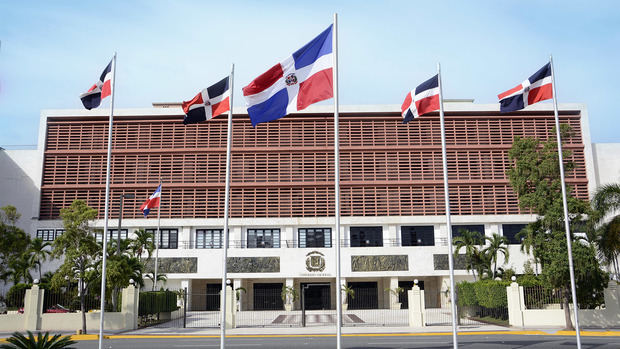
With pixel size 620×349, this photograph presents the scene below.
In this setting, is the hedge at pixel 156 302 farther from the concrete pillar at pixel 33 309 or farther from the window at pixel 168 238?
the window at pixel 168 238

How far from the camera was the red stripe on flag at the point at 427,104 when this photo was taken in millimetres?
17922

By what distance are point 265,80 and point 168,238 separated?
39.6 meters

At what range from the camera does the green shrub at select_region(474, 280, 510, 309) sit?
110 ft

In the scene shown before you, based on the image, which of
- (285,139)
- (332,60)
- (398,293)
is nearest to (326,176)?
(285,139)

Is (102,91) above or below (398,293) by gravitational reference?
A: above

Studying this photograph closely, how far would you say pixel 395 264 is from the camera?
160 feet

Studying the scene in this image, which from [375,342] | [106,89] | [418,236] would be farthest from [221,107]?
[418,236]

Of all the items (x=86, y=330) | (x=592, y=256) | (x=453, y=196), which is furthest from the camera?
(x=453, y=196)

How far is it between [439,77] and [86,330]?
77.0ft

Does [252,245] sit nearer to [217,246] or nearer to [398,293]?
[217,246]

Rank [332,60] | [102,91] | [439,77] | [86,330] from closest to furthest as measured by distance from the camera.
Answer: [332,60] < [439,77] < [102,91] < [86,330]

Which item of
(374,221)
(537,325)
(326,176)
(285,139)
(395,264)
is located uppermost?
(285,139)

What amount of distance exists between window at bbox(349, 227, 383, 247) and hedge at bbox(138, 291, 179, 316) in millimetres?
17789

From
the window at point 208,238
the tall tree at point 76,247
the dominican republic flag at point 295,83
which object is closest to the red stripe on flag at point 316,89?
the dominican republic flag at point 295,83
